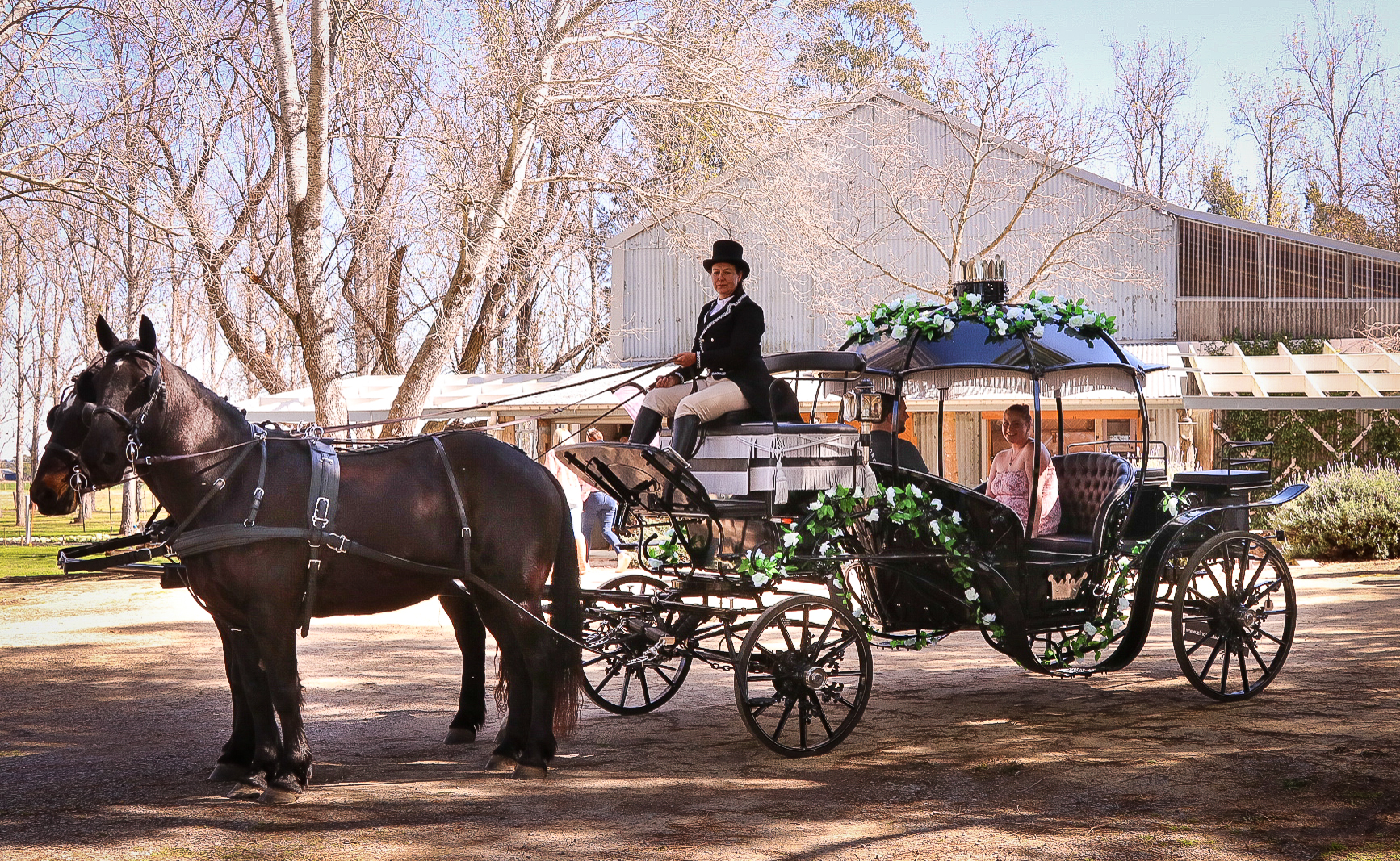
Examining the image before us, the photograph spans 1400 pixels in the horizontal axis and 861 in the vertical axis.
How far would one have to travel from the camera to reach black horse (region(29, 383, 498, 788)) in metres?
5.26

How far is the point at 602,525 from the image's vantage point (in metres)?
15.7

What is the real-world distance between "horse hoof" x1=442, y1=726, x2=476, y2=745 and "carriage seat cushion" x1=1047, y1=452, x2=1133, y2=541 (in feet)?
13.4

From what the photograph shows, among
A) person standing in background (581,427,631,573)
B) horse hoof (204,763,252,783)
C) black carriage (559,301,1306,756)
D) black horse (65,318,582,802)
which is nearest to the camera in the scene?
black horse (65,318,582,802)

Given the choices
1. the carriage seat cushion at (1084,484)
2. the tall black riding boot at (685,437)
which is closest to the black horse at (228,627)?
the tall black riding boot at (685,437)

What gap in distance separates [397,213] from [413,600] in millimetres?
9110

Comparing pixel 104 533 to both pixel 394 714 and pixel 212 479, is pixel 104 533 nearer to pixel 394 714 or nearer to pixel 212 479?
pixel 394 714

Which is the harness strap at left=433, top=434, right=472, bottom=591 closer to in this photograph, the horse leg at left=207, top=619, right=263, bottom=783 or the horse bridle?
the horse leg at left=207, top=619, right=263, bottom=783

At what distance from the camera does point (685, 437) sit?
635 cm

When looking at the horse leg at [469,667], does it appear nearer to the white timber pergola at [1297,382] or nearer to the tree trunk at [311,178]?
the tree trunk at [311,178]

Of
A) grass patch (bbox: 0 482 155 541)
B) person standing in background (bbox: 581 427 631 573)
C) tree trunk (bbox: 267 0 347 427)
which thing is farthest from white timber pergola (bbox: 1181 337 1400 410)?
grass patch (bbox: 0 482 155 541)

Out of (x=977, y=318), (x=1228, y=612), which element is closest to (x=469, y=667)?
(x=977, y=318)

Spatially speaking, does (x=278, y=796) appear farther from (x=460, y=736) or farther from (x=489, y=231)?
(x=489, y=231)

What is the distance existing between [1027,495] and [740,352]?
255 cm

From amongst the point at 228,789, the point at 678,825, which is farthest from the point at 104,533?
the point at 678,825
